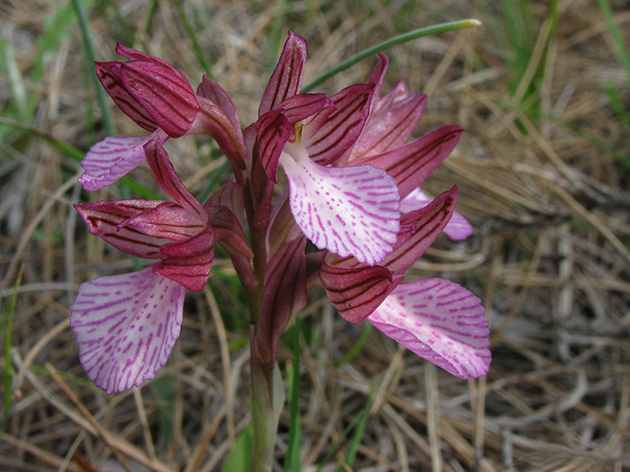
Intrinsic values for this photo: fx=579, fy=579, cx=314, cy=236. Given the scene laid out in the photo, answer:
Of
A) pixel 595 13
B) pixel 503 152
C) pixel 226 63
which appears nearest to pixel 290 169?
pixel 503 152

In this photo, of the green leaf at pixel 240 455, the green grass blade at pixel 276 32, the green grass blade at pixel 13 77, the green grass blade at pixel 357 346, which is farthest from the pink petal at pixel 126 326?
the green grass blade at pixel 13 77

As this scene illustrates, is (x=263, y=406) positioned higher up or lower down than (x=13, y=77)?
lower down

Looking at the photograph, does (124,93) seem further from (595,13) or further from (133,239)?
(595,13)

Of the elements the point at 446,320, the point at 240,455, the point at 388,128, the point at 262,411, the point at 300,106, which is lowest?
the point at 240,455

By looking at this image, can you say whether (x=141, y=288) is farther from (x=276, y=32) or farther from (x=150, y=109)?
(x=276, y=32)

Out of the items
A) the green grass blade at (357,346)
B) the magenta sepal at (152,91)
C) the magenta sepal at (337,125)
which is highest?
the magenta sepal at (152,91)

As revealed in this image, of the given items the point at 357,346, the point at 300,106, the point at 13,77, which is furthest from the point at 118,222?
the point at 13,77

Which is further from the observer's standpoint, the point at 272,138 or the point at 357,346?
the point at 357,346

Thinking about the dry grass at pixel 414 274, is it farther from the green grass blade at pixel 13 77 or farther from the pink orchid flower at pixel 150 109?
the pink orchid flower at pixel 150 109
